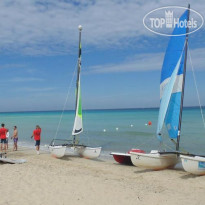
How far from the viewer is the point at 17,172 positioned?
31.1 feet

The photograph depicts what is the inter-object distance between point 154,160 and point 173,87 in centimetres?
316

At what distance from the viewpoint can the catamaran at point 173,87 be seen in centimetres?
1170

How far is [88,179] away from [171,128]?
471 centimetres

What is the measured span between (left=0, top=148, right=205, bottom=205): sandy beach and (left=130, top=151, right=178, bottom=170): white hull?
32 cm

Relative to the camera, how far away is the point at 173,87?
39.5ft

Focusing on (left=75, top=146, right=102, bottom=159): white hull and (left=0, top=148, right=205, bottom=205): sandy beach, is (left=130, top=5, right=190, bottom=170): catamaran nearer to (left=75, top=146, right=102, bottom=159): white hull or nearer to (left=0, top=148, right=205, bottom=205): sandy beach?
(left=0, top=148, right=205, bottom=205): sandy beach

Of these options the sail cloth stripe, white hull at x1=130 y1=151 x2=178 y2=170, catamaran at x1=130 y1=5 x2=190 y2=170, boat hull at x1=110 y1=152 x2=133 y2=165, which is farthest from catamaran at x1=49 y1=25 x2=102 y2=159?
the sail cloth stripe

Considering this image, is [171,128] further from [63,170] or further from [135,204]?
[135,204]

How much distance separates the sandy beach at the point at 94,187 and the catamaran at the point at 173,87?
89 cm

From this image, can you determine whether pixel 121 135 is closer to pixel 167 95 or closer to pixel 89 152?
pixel 89 152

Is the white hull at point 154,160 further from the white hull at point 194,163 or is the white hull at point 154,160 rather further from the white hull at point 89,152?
the white hull at point 89,152

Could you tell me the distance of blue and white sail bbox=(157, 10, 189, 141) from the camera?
11.8 m

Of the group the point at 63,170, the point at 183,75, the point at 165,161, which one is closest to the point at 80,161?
the point at 63,170

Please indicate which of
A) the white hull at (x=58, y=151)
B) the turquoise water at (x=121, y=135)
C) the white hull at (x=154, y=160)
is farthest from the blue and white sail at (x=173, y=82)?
the turquoise water at (x=121, y=135)
